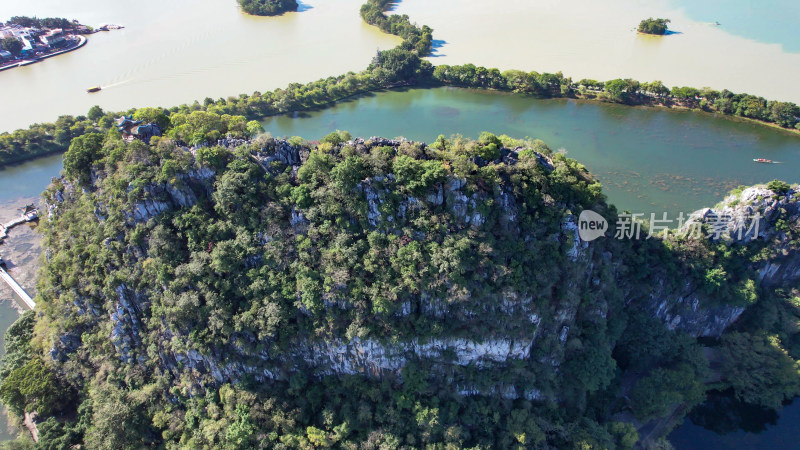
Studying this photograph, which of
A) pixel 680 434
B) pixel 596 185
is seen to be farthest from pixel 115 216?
pixel 680 434

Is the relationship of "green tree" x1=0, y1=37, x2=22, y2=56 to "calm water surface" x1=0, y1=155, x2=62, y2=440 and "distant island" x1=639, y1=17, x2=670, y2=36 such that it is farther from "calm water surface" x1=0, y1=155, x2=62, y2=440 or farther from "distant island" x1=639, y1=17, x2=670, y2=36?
"distant island" x1=639, y1=17, x2=670, y2=36

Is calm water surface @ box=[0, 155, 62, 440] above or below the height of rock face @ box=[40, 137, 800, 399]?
below

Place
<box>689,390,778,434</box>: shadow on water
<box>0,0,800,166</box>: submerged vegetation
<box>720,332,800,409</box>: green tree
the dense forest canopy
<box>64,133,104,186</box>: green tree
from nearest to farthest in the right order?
the dense forest canopy, <box>720,332,800,409</box>: green tree, <box>689,390,778,434</box>: shadow on water, <box>64,133,104,186</box>: green tree, <box>0,0,800,166</box>: submerged vegetation

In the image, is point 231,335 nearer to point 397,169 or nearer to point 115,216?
point 115,216

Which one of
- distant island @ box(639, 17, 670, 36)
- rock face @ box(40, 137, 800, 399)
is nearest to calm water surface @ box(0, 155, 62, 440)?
rock face @ box(40, 137, 800, 399)

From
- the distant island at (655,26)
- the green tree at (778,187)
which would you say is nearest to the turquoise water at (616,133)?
the green tree at (778,187)

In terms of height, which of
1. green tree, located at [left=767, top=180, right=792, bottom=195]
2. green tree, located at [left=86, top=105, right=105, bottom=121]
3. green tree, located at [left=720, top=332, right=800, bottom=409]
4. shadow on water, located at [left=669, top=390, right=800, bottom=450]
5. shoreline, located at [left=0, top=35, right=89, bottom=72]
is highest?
green tree, located at [left=767, top=180, right=792, bottom=195]
